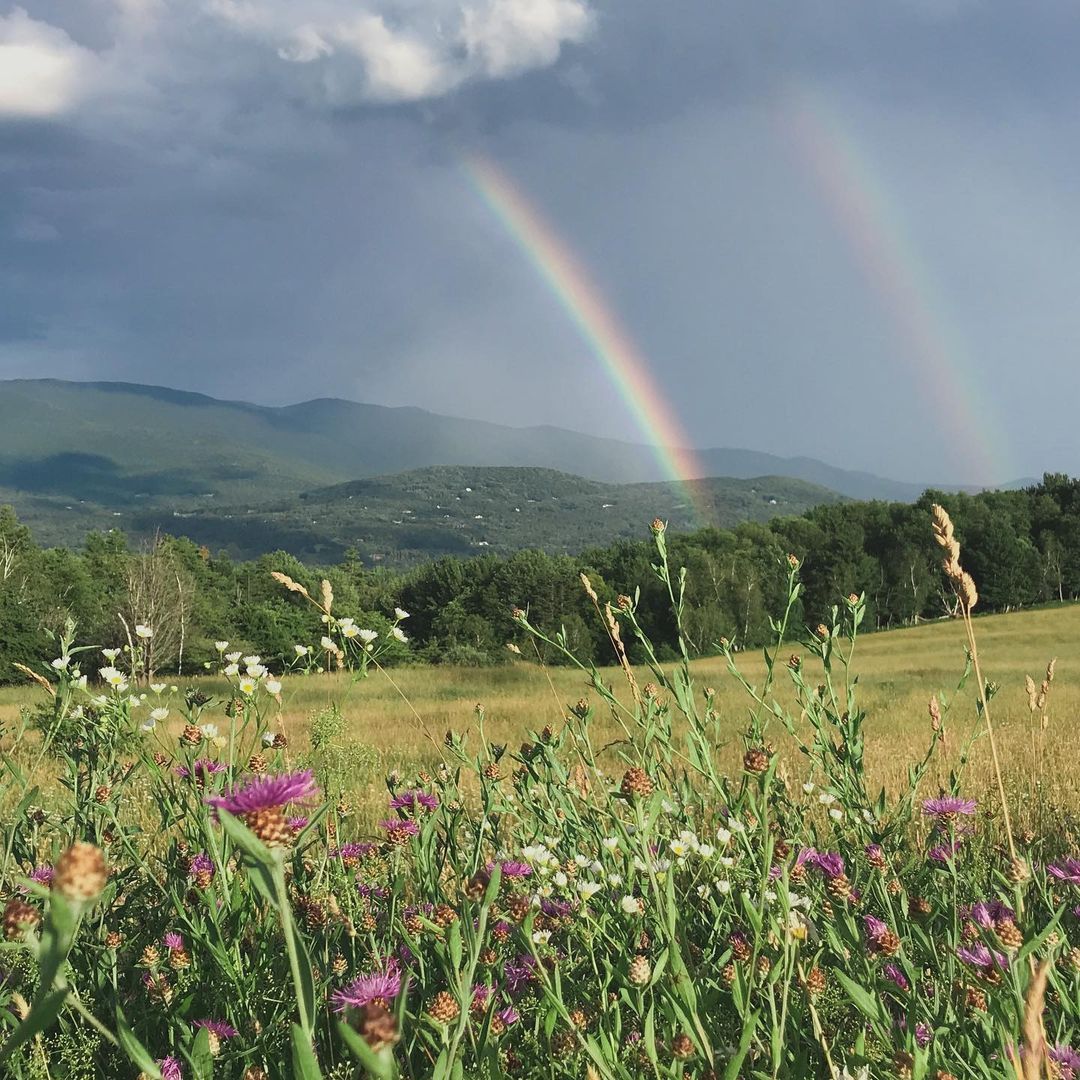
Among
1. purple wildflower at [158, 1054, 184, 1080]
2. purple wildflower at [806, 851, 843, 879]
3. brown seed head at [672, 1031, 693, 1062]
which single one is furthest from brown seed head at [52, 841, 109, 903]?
purple wildflower at [806, 851, 843, 879]

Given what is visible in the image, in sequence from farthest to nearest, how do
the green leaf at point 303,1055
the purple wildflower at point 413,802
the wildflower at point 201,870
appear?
the purple wildflower at point 413,802
the wildflower at point 201,870
the green leaf at point 303,1055

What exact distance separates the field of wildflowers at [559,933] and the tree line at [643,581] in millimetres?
42110

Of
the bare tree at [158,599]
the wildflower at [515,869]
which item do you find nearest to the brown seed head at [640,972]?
the wildflower at [515,869]

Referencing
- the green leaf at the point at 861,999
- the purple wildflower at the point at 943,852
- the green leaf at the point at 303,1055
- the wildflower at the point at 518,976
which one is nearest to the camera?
the green leaf at the point at 303,1055

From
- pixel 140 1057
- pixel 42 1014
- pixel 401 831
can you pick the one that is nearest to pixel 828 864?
pixel 401 831

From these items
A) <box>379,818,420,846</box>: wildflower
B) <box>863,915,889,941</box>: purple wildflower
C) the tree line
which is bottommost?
the tree line

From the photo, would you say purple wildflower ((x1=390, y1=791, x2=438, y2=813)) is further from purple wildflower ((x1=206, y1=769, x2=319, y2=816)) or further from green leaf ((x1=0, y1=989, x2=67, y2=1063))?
green leaf ((x1=0, y1=989, x2=67, y2=1063))

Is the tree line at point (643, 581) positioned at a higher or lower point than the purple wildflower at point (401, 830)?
lower

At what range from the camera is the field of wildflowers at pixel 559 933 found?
1305mm

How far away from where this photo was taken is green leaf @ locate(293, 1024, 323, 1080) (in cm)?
67

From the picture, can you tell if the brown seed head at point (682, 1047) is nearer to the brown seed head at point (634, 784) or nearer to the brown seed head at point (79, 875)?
the brown seed head at point (634, 784)

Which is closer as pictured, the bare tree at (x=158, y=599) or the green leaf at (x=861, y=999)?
the green leaf at (x=861, y=999)

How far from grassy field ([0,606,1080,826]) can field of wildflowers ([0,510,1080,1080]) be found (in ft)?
1.54

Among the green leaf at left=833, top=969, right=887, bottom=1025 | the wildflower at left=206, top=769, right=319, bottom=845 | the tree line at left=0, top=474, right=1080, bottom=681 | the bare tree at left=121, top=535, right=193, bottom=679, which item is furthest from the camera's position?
the tree line at left=0, top=474, right=1080, bottom=681
